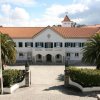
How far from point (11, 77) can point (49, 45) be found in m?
32.5

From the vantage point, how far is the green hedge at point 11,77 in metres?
39.2

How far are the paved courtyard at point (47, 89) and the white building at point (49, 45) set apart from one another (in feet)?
22.8

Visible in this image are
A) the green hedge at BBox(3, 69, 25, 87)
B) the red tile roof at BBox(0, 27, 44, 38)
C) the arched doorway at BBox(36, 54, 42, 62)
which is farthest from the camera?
the red tile roof at BBox(0, 27, 44, 38)

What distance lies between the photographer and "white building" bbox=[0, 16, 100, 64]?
71.1m

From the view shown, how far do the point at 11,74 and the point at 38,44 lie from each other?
32.1 meters

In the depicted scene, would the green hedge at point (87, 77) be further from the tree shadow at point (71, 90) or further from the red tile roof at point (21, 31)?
the red tile roof at point (21, 31)

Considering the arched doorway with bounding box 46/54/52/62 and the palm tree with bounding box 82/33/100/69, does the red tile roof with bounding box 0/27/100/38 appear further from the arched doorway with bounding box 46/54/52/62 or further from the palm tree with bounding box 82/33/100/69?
the palm tree with bounding box 82/33/100/69

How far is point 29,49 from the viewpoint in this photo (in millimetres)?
72125

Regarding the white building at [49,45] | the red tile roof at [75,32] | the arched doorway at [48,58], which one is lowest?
the arched doorway at [48,58]

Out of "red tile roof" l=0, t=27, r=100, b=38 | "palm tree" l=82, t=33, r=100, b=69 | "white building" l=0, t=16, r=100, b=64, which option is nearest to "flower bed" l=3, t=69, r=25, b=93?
"palm tree" l=82, t=33, r=100, b=69

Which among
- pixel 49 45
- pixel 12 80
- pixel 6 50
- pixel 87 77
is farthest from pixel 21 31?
pixel 87 77

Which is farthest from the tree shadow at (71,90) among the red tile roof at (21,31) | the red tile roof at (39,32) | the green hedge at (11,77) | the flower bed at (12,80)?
the red tile roof at (21,31)

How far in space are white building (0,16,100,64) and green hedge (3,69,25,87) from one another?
2838 cm

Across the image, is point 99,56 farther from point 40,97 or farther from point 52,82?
point 40,97
